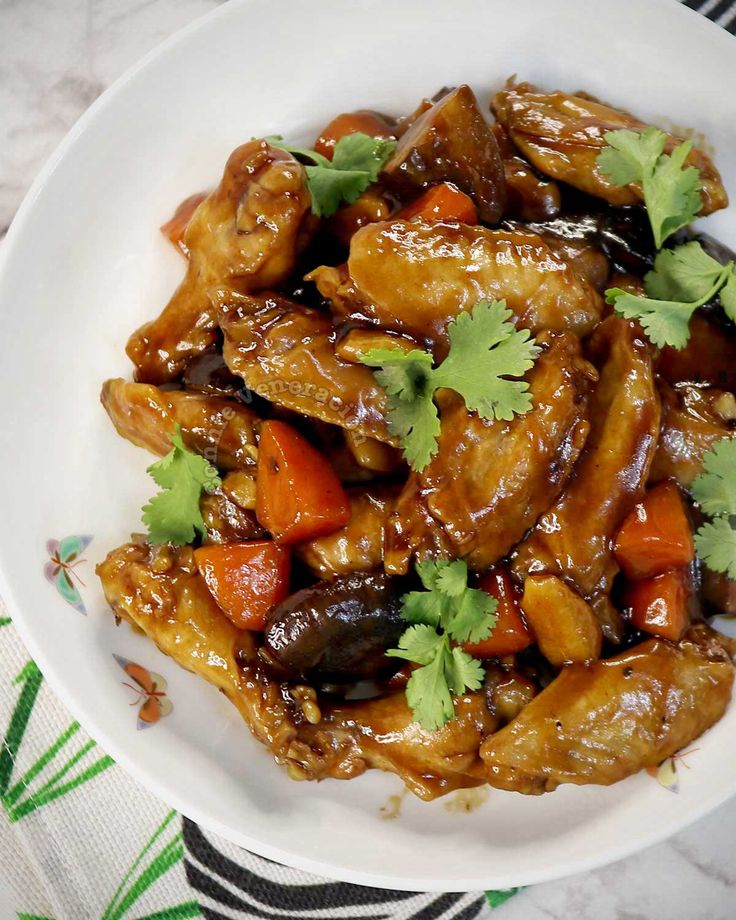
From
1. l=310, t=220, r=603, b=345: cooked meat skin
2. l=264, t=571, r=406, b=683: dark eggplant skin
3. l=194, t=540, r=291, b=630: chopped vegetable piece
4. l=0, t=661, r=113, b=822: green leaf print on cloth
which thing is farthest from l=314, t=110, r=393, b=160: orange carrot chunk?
l=0, t=661, r=113, b=822: green leaf print on cloth

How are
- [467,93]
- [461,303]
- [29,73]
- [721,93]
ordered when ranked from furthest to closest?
[29,73], [721,93], [467,93], [461,303]

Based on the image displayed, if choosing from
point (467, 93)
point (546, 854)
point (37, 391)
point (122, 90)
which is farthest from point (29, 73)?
point (546, 854)

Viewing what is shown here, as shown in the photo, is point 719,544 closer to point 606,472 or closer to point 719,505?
point 719,505

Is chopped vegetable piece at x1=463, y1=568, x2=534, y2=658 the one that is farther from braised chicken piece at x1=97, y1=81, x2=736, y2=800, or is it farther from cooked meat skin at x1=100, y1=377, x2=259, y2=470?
cooked meat skin at x1=100, y1=377, x2=259, y2=470

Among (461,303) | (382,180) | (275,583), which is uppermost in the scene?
(382,180)

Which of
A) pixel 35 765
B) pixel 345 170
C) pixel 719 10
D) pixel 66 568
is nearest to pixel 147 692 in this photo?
pixel 66 568

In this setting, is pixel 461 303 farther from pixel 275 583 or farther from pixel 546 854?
Answer: pixel 546 854

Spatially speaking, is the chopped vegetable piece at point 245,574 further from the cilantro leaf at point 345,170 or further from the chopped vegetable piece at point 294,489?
the cilantro leaf at point 345,170
